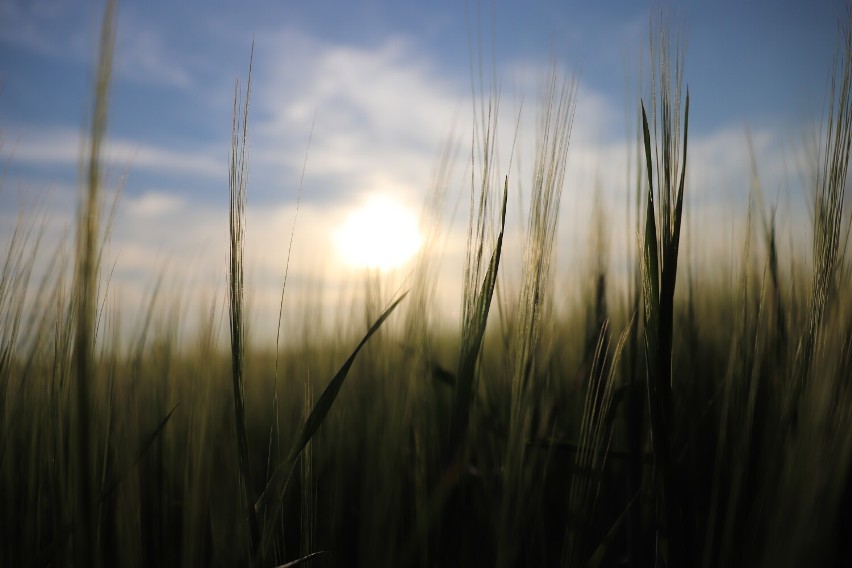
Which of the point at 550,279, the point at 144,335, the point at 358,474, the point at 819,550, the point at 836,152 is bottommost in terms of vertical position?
the point at 358,474

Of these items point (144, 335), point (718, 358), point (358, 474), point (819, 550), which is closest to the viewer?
point (819, 550)

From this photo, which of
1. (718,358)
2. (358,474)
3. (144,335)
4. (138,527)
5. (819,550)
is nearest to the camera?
(819,550)

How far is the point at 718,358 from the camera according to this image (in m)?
1.07

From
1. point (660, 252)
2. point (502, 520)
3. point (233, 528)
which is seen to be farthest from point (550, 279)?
point (233, 528)

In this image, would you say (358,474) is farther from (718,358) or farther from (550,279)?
(718,358)

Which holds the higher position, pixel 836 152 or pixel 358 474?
pixel 836 152

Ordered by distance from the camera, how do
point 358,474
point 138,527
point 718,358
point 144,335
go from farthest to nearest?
point 718,358, point 358,474, point 144,335, point 138,527

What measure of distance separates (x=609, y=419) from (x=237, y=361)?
0.42m

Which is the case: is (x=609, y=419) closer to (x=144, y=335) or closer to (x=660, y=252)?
(x=660, y=252)

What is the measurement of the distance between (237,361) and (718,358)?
0.91m

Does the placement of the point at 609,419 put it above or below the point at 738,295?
below

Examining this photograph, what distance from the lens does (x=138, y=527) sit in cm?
59

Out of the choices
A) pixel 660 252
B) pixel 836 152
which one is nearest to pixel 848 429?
pixel 660 252

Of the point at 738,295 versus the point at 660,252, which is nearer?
the point at 660,252
